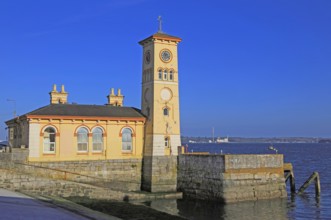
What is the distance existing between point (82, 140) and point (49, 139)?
2.85 metres

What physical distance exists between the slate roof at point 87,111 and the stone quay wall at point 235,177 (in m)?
7.66

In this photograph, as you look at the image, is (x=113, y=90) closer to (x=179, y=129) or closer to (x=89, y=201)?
(x=179, y=129)

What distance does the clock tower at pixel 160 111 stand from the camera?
36875mm

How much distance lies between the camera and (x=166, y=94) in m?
38.6

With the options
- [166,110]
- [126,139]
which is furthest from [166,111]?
[126,139]

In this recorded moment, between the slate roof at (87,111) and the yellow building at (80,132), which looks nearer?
the yellow building at (80,132)

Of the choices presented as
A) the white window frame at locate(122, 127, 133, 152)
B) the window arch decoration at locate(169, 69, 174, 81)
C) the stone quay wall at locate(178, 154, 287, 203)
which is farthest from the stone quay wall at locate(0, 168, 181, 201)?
the window arch decoration at locate(169, 69, 174, 81)

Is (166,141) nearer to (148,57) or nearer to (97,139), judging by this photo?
Answer: (97,139)

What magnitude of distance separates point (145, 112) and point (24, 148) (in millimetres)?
11527

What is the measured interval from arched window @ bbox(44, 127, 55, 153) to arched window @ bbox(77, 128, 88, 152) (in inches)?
85.0

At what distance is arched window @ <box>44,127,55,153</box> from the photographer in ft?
113

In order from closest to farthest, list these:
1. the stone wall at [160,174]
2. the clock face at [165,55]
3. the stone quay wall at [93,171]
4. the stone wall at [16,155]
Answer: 1. the stone quay wall at [93,171]
2. the stone wall at [16,155]
3. the stone wall at [160,174]
4. the clock face at [165,55]

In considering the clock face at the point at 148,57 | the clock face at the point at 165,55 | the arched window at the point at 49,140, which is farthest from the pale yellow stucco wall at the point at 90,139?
the clock face at the point at 165,55

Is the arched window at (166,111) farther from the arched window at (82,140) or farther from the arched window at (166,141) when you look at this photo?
the arched window at (82,140)
